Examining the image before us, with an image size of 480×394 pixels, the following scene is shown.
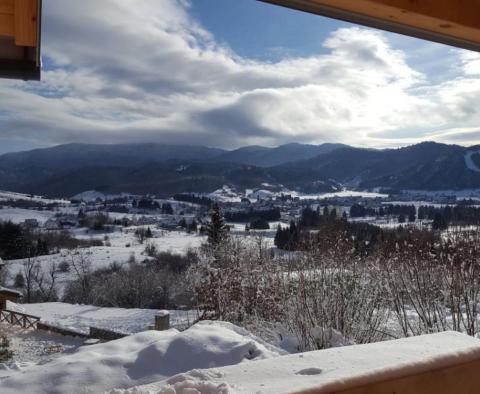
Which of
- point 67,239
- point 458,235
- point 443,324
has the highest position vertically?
point 458,235

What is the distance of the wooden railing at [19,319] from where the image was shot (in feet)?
45.5

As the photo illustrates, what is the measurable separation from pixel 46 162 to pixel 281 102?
3092 centimetres

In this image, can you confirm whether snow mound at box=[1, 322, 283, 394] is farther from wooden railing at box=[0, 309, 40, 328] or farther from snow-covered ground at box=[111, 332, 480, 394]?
wooden railing at box=[0, 309, 40, 328]

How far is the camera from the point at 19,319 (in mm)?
14125

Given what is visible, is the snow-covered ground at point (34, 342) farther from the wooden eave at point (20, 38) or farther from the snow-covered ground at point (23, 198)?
the snow-covered ground at point (23, 198)

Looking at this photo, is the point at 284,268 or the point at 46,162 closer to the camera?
the point at 284,268

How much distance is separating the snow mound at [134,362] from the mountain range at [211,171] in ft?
94.1

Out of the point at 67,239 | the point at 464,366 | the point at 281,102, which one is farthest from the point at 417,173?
the point at 464,366

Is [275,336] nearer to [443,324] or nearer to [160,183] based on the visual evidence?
[443,324]

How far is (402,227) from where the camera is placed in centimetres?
627

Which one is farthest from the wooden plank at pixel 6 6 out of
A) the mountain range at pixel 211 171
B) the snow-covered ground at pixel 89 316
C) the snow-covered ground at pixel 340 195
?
the snow-covered ground at pixel 340 195

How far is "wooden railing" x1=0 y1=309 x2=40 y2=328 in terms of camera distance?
45.5ft

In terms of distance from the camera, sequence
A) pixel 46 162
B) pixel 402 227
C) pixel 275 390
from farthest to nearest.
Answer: pixel 46 162
pixel 402 227
pixel 275 390

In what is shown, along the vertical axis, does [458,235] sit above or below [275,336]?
above
